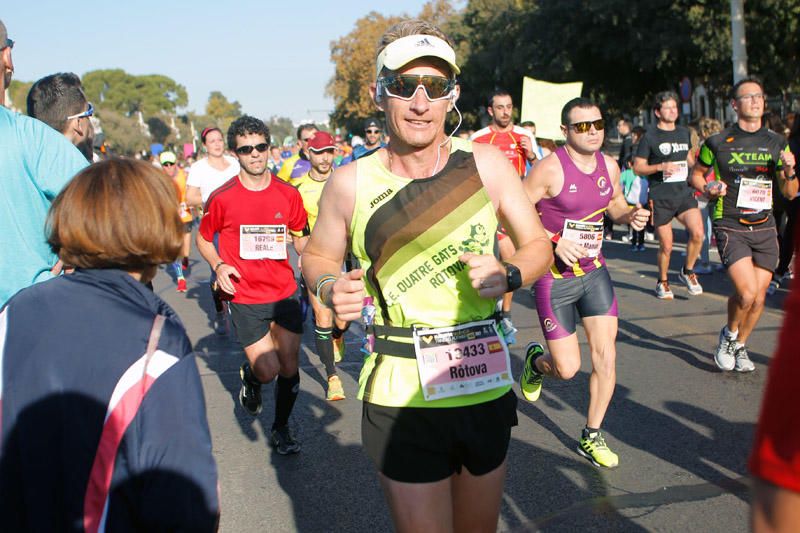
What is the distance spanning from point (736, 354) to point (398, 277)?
→ 14.0 feet

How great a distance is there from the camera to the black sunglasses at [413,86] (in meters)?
2.61

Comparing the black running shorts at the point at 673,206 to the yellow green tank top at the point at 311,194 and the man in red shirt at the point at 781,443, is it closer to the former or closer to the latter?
the yellow green tank top at the point at 311,194

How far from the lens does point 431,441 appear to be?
2.49 meters

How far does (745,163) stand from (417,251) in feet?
14.7

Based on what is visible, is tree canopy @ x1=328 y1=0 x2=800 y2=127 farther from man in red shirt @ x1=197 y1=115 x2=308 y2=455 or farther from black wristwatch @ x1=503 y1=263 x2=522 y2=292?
black wristwatch @ x1=503 y1=263 x2=522 y2=292

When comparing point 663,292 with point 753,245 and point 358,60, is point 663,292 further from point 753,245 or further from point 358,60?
point 358,60

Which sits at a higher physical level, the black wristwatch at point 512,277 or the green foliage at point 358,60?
the green foliage at point 358,60

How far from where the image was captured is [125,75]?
557ft

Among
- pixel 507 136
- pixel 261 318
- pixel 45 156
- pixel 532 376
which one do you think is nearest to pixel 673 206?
pixel 507 136

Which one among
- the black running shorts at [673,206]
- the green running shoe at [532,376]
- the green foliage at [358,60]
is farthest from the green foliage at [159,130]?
the green running shoe at [532,376]

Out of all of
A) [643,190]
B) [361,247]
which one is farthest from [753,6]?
[361,247]

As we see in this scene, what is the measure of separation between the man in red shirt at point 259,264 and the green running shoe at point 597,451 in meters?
1.73

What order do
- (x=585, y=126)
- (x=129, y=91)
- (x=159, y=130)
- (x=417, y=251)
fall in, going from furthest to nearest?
(x=129, y=91)
(x=159, y=130)
(x=585, y=126)
(x=417, y=251)

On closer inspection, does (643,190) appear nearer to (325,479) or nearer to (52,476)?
(325,479)
